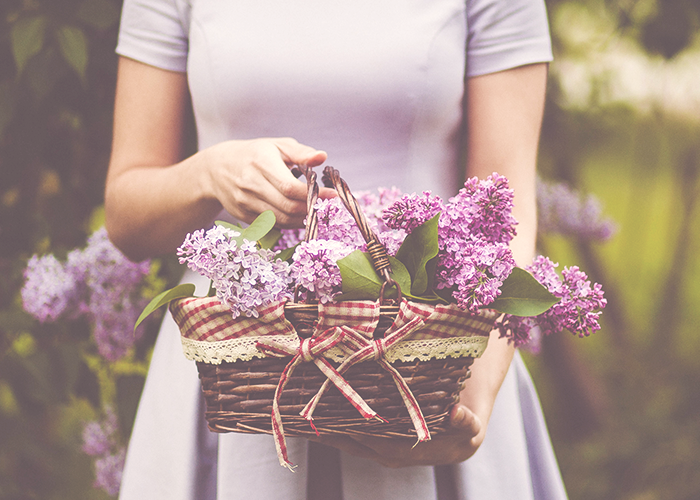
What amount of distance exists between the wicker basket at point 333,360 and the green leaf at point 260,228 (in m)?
0.04

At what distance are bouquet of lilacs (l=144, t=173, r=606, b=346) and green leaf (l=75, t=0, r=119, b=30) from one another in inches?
26.3

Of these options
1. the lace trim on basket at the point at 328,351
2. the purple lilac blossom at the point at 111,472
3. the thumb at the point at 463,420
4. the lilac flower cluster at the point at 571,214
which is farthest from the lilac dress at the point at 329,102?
the lilac flower cluster at the point at 571,214

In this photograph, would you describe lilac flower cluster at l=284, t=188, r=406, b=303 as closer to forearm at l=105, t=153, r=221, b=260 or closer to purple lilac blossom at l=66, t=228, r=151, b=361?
forearm at l=105, t=153, r=221, b=260

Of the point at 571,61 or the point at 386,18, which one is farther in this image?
the point at 571,61

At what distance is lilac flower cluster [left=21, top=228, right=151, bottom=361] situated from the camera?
3.24 ft

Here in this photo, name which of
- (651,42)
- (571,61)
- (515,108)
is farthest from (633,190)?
(515,108)

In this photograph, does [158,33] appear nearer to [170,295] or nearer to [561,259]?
[170,295]

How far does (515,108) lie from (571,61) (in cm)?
181

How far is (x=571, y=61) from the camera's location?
7.88 feet

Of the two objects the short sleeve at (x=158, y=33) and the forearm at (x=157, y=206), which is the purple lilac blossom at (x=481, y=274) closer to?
the forearm at (x=157, y=206)

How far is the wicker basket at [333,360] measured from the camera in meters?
0.52

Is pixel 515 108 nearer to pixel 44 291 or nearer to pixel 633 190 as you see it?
pixel 44 291

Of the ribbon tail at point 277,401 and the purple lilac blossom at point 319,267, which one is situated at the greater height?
the purple lilac blossom at point 319,267

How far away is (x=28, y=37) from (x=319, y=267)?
795mm
